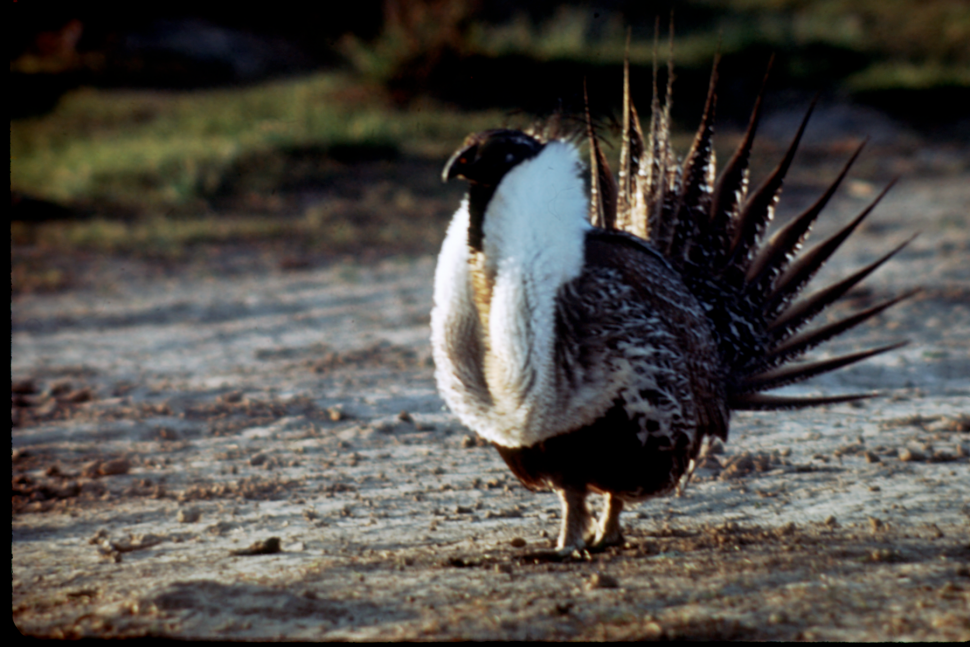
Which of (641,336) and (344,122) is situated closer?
(641,336)

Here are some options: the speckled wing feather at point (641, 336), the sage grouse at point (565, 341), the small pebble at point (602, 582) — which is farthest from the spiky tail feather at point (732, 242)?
the small pebble at point (602, 582)

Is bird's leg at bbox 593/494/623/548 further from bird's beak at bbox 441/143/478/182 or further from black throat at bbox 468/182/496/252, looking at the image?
bird's beak at bbox 441/143/478/182

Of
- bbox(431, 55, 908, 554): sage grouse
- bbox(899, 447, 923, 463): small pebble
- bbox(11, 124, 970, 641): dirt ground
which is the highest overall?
bbox(431, 55, 908, 554): sage grouse

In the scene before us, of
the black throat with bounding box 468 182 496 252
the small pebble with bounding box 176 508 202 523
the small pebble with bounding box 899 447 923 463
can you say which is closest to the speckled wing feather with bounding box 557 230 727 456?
the black throat with bounding box 468 182 496 252

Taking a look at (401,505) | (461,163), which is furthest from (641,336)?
(401,505)

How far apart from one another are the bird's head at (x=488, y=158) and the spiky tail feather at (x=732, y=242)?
0.71m

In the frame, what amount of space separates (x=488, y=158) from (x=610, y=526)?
1.18 m

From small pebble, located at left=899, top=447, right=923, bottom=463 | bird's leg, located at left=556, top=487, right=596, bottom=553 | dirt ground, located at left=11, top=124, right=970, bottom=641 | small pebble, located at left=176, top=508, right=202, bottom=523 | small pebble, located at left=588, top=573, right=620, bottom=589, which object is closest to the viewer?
dirt ground, located at left=11, top=124, right=970, bottom=641

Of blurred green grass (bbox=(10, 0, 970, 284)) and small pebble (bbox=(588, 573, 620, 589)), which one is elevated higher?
blurred green grass (bbox=(10, 0, 970, 284))

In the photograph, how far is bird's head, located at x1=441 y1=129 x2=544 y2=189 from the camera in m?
2.48

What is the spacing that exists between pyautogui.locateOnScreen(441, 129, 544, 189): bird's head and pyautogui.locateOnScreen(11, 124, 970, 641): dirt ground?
106cm

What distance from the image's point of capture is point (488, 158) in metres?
2.48

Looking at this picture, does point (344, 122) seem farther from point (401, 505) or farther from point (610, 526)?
point (610, 526)

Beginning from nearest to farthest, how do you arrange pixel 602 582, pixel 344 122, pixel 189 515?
1. pixel 602 582
2. pixel 189 515
3. pixel 344 122
